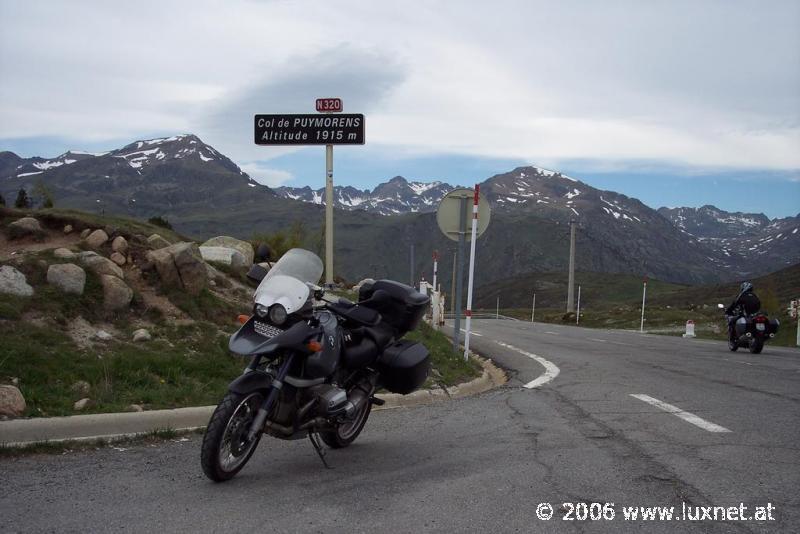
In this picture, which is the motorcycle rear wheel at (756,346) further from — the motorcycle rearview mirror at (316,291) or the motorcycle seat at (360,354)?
the motorcycle rearview mirror at (316,291)

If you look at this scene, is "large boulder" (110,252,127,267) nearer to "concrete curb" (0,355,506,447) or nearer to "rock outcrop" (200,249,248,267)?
"rock outcrop" (200,249,248,267)

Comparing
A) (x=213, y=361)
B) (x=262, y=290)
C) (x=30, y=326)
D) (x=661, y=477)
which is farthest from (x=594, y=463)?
(x=30, y=326)

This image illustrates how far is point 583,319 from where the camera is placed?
162 ft

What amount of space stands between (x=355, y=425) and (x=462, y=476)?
1.40 m

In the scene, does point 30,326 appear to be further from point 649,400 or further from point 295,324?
point 649,400

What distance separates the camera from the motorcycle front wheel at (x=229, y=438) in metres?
4.82

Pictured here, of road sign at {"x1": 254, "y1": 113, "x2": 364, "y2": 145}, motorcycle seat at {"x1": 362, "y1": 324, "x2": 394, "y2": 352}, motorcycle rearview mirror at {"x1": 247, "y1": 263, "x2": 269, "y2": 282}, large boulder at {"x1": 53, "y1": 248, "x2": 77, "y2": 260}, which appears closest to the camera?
motorcycle rearview mirror at {"x1": 247, "y1": 263, "x2": 269, "y2": 282}

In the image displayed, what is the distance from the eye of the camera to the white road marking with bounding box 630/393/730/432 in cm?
699

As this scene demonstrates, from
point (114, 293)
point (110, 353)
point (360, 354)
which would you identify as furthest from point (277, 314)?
point (114, 293)

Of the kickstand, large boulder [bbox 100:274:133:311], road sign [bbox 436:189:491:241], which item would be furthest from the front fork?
road sign [bbox 436:189:491:241]

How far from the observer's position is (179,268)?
10.1 metres

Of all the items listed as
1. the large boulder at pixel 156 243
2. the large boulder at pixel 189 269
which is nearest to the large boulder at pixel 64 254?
the large boulder at pixel 189 269

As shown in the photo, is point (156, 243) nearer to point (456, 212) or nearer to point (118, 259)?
point (118, 259)

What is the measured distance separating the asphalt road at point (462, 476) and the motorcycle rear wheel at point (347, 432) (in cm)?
12
